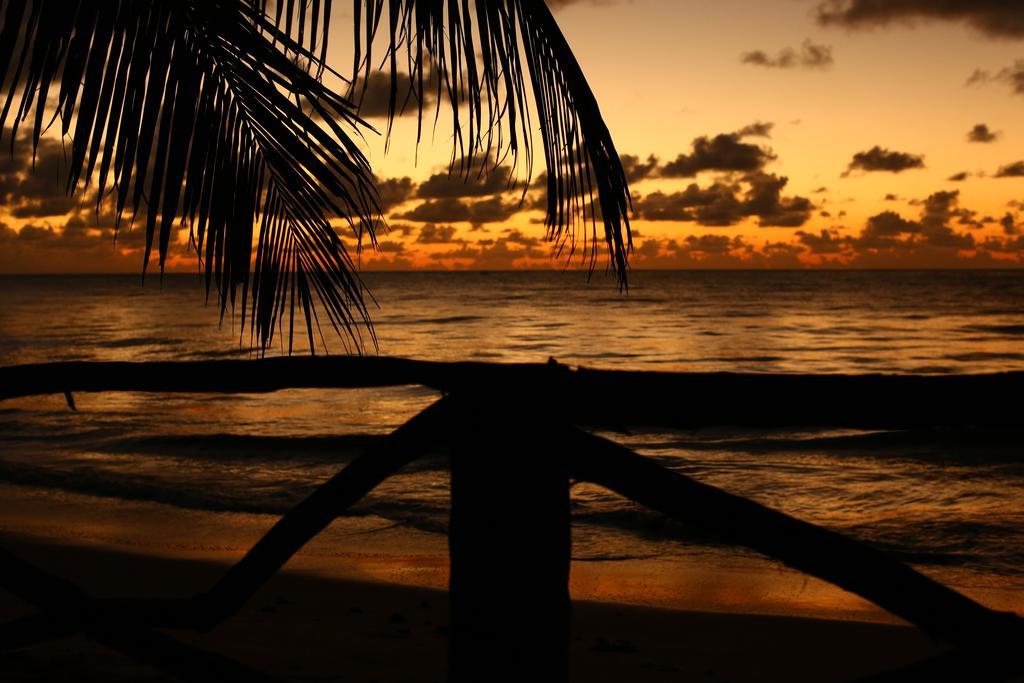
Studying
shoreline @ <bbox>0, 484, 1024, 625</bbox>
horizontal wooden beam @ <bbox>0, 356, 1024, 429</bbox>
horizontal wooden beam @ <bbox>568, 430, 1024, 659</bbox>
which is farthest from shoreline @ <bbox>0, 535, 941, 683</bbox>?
horizontal wooden beam @ <bbox>568, 430, 1024, 659</bbox>

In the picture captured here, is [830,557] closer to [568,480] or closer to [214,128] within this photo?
[568,480]

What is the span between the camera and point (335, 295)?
2.64 meters

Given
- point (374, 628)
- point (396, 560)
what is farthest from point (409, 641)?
point (396, 560)

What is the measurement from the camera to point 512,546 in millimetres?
1547

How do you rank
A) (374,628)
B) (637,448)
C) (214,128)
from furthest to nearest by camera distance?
(637,448) → (374,628) → (214,128)

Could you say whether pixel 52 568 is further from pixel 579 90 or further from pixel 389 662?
pixel 579 90

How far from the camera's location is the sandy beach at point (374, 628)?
4402 millimetres

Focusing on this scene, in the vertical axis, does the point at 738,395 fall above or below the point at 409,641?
above

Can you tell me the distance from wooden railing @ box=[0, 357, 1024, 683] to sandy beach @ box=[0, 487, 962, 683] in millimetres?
2882

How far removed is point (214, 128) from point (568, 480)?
1625 mm

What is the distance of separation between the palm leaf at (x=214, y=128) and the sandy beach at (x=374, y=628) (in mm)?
2238

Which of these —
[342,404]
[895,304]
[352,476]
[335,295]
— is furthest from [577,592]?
[895,304]

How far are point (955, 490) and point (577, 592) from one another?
5.96 m

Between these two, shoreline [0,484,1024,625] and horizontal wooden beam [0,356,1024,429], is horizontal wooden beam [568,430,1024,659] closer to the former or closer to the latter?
horizontal wooden beam [0,356,1024,429]
